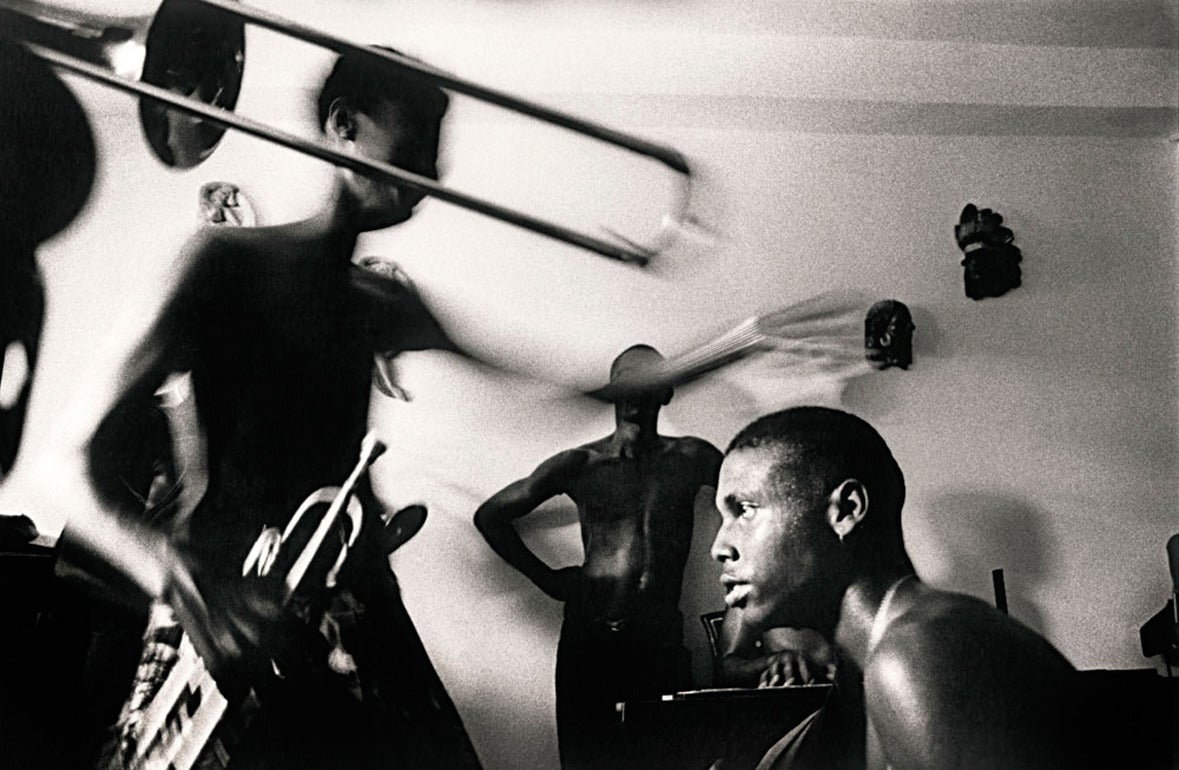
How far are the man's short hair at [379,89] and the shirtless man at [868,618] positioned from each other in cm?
80

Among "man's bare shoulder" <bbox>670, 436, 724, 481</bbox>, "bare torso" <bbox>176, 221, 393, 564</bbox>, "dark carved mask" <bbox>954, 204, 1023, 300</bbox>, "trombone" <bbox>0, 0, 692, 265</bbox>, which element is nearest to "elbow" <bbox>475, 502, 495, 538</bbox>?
"bare torso" <bbox>176, 221, 393, 564</bbox>

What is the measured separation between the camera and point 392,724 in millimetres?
2055

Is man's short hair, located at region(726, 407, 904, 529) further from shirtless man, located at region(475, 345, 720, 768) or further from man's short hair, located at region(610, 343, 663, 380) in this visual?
man's short hair, located at region(610, 343, 663, 380)

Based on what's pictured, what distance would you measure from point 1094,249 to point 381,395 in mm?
1341

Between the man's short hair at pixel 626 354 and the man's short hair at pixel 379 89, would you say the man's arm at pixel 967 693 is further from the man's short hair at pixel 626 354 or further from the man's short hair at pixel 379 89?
the man's short hair at pixel 379 89

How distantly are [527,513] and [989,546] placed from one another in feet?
2.70

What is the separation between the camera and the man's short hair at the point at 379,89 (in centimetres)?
219

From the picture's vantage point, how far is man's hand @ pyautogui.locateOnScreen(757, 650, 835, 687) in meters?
2.13

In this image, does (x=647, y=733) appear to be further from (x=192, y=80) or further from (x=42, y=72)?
(x=42, y=72)

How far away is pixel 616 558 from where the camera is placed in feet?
7.02

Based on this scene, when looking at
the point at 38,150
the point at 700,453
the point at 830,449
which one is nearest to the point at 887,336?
the point at 830,449

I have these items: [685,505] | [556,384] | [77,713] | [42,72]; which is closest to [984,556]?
[685,505]

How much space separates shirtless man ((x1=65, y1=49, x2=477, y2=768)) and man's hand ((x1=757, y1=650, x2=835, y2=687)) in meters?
0.52

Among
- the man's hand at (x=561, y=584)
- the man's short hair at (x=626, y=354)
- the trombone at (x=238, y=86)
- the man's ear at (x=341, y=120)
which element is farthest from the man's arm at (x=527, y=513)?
the man's ear at (x=341, y=120)
